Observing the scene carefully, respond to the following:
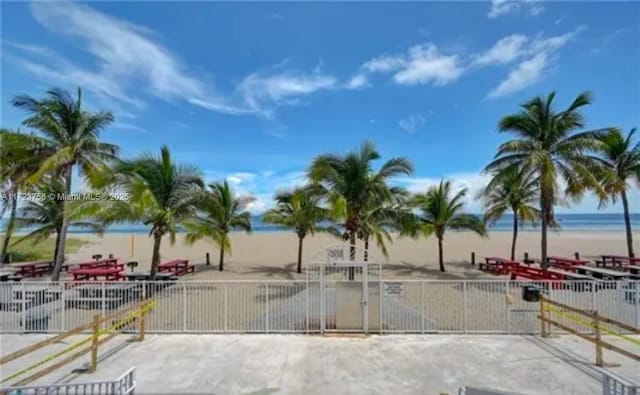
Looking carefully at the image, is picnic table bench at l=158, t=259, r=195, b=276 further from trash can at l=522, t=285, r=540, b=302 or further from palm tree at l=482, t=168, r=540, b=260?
palm tree at l=482, t=168, r=540, b=260

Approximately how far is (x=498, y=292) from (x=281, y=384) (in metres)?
9.40

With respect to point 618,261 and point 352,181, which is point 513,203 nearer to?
point 618,261

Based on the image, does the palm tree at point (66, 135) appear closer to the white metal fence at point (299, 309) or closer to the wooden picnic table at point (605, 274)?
the white metal fence at point (299, 309)

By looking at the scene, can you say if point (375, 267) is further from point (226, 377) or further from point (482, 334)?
point (226, 377)

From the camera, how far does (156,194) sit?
40.4 ft

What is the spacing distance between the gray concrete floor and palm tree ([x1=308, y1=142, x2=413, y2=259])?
4.75 metres

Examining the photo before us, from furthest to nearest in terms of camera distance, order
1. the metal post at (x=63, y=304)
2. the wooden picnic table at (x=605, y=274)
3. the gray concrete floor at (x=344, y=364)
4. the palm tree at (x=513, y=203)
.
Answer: the palm tree at (x=513, y=203)
the wooden picnic table at (x=605, y=274)
the metal post at (x=63, y=304)
the gray concrete floor at (x=344, y=364)

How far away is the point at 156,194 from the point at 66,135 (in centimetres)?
384

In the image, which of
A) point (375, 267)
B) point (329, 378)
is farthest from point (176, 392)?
point (375, 267)

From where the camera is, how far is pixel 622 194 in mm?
18688

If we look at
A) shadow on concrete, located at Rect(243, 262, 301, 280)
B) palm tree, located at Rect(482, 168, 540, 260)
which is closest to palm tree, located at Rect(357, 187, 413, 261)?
shadow on concrete, located at Rect(243, 262, 301, 280)

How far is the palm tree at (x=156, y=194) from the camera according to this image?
→ 1131cm

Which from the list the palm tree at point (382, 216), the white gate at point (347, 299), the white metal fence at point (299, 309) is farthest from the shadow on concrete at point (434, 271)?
the white gate at point (347, 299)

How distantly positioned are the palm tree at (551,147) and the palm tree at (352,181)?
453 centimetres
